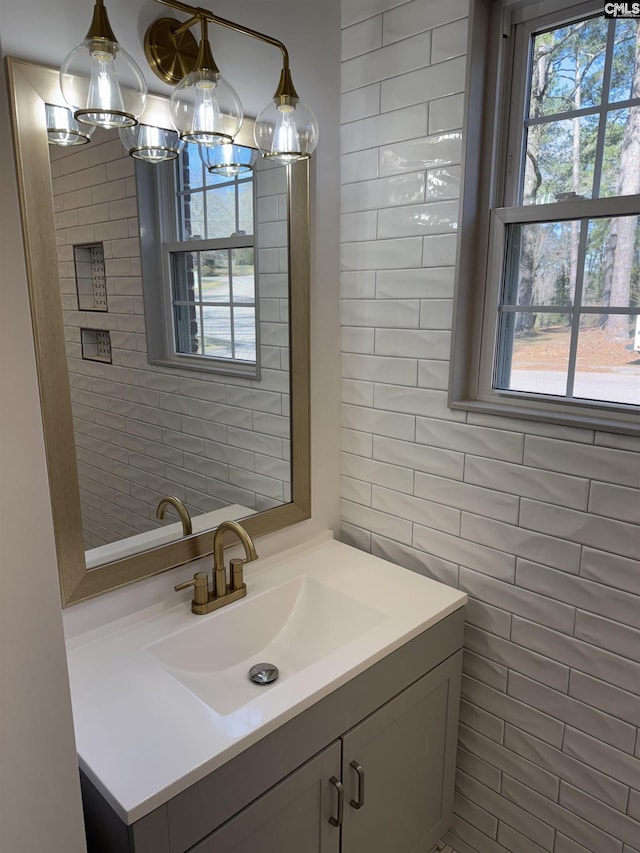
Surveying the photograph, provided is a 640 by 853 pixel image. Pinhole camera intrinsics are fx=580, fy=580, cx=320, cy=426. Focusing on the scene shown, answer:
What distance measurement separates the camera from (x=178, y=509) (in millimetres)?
1496

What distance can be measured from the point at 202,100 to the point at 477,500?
1.18 metres

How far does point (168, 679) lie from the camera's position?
1.23 meters

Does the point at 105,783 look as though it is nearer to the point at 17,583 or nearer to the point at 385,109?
the point at 17,583

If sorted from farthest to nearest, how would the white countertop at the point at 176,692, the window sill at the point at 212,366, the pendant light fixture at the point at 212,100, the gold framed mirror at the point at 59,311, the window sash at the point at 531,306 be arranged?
1. the window sill at the point at 212,366
2. the window sash at the point at 531,306
3. the pendant light fixture at the point at 212,100
4. the gold framed mirror at the point at 59,311
5. the white countertop at the point at 176,692

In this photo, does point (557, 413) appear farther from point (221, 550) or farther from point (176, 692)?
point (176, 692)

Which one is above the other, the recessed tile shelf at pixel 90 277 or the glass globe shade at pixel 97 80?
the glass globe shade at pixel 97 80

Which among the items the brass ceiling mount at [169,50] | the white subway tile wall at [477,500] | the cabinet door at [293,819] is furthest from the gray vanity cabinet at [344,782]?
the brass ceiling mount at [169,50]

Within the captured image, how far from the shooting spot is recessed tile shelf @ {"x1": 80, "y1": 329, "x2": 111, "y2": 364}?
49.2 inches

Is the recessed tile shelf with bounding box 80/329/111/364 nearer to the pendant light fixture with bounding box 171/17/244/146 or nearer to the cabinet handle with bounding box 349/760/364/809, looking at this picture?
the pendant light fixture with bounding box 171/17/244/146

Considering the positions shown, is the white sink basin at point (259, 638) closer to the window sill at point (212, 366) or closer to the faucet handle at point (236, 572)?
the faucet handle at point (236, 572)

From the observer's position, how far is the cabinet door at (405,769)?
1345mm

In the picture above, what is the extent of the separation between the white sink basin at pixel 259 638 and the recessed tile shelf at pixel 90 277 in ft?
2.56

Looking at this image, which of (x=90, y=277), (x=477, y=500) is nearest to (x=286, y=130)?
(x=90, y=277)

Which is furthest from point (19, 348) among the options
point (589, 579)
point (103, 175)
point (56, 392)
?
point (589, 579)
